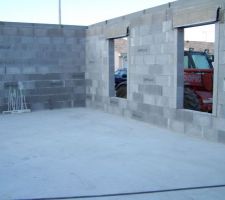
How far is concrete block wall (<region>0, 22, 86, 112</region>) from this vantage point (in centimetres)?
1063

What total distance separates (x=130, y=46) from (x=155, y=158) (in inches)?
172

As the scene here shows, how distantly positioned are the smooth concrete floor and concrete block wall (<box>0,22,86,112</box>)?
268 centimetres

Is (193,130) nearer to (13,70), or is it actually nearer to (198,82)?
(198,82)

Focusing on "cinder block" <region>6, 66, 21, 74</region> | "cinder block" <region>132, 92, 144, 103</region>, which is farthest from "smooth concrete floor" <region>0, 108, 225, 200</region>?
"cinder block" <region>6, 66, 21, 74</region>

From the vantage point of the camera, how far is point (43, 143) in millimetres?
6574

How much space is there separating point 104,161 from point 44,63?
6465 millimetres

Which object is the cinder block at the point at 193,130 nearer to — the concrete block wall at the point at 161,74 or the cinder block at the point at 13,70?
the concrete block wall at the point at 161,74

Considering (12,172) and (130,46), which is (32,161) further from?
(130,46)

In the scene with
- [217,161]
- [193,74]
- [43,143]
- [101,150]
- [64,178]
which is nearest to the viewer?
[64,178]

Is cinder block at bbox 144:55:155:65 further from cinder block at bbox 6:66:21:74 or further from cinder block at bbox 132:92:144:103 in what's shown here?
cinder block at bbox 6:66:21:74

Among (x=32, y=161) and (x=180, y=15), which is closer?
(x=32, y=161)

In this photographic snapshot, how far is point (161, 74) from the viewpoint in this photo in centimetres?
796

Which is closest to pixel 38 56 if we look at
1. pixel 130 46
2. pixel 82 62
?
pixel 82 62

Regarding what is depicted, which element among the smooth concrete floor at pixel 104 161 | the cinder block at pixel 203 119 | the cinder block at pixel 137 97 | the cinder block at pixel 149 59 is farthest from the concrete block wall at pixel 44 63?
the cinder block at pixel 203 119
